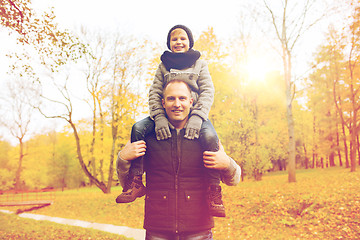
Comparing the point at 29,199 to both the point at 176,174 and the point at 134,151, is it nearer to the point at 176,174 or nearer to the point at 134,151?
the point at 134,151

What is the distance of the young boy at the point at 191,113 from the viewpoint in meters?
2.51

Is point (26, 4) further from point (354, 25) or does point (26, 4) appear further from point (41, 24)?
point (354, 25)

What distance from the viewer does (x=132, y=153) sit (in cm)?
250

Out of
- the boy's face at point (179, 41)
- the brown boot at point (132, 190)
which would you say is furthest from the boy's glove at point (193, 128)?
the boy's face at point (179, 41)

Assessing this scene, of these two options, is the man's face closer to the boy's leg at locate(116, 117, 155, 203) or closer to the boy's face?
the boy's leg at locate(116, 117, 155, 203)

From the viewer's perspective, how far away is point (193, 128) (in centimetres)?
251

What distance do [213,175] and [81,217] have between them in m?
15.2

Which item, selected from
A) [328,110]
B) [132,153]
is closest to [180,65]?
[132,153]

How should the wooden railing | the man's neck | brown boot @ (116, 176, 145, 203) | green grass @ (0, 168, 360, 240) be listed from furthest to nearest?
1. the wooden railing
2. green grass @ (0, 168, 360, 240)
3. the man's neck
4. brown boot @ (116, 176, 145, 203)

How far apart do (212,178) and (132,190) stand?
2.58 ft

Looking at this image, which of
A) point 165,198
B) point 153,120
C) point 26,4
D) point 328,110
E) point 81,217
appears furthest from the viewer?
point 328,110

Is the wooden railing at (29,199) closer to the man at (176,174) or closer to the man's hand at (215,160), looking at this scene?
the man at (176,174)

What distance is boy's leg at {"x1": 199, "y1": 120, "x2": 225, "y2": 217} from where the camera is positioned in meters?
2.45

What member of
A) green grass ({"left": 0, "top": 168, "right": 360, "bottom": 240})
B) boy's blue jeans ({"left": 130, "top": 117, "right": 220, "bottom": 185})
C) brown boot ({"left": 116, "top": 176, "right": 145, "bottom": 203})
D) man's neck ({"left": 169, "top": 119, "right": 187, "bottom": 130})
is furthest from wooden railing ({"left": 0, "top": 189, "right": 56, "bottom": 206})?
man's neck ({"left": 169, "top": 119, "right": 187, "bottom": 130})
